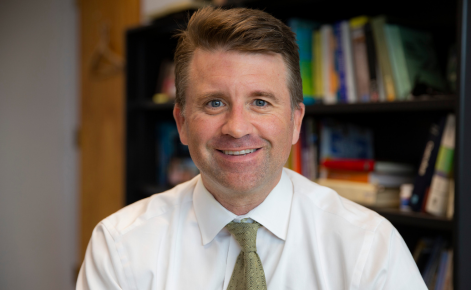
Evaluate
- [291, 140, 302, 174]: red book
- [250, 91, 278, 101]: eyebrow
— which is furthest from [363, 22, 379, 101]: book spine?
[250, 91, 278, 101]: eyebrow

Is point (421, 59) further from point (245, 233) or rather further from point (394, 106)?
point (245, 233)

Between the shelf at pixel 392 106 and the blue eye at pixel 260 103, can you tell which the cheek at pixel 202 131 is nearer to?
the blue eye at pixel 260 103

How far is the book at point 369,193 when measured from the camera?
55.2 inches

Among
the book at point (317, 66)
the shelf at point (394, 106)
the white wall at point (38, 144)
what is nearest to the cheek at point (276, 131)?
the shelf at point (394, 106)

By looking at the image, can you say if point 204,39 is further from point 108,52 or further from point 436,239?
point 108,52

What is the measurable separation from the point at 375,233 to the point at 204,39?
0.64m

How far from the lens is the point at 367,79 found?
1.43 metres

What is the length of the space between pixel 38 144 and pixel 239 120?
232 centimetres

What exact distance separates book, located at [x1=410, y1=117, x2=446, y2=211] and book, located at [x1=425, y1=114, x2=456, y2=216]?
0.02 m

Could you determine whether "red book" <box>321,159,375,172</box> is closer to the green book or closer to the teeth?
the green book

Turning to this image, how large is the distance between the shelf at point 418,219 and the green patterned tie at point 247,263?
56 centimetres

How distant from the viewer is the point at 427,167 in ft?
4.20

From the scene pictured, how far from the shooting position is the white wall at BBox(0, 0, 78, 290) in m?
2.65

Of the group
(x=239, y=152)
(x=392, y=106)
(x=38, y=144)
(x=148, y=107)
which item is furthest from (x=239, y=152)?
(x=38, y=144)
